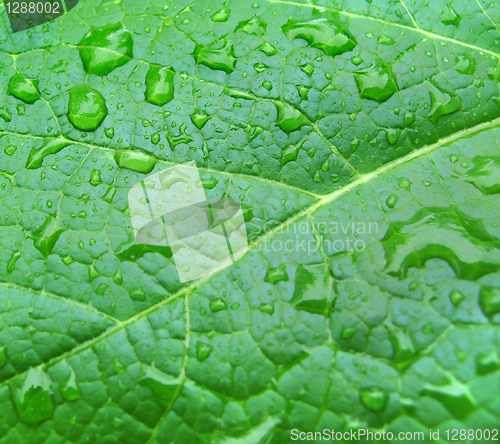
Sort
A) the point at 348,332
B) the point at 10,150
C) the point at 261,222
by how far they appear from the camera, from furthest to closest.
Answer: the point at 10,150, the point at 261,222, the point at 348,332

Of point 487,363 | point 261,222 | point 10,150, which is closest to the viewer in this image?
point 487,363

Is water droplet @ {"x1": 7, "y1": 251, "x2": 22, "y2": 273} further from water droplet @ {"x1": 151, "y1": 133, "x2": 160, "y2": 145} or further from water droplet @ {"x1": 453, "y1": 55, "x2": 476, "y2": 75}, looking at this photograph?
water droplet @ {"x1": 453, "y1": 55, "x2": 476, "y2": 75}

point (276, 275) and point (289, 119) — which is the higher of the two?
point (289, 119)

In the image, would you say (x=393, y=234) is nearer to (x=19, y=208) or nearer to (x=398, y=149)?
(x=398, y=149)

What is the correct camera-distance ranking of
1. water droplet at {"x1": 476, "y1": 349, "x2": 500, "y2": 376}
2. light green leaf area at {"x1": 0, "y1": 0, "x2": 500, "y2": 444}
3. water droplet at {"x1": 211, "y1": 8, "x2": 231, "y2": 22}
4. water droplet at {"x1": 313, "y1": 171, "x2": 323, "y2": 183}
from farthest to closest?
water droplet at {"x1": 211, "y1": 8, "x2": 231, "y2": 22}, water droplet at {"x1": 313, "y1": 171, "x2": 323, "y2": 183}, light green leaf area at {"x1": 0, "y1": 0, "x2": 500, "y2": 444}, water droplet at {"x1": 476, "y1": 349, "x2": 500, "y2": 376}

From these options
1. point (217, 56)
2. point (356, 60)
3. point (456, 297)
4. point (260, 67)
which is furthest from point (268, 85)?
point (456, 297)

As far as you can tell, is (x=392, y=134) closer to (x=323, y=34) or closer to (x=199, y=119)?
(x=323, y=34)

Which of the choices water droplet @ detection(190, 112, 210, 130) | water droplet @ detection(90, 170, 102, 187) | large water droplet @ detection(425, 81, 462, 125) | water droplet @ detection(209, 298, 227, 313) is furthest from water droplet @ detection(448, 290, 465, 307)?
water droplet @ detection(90, 170, 102, 187)

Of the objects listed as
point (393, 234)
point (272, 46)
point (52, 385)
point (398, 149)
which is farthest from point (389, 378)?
point (272, 46)
